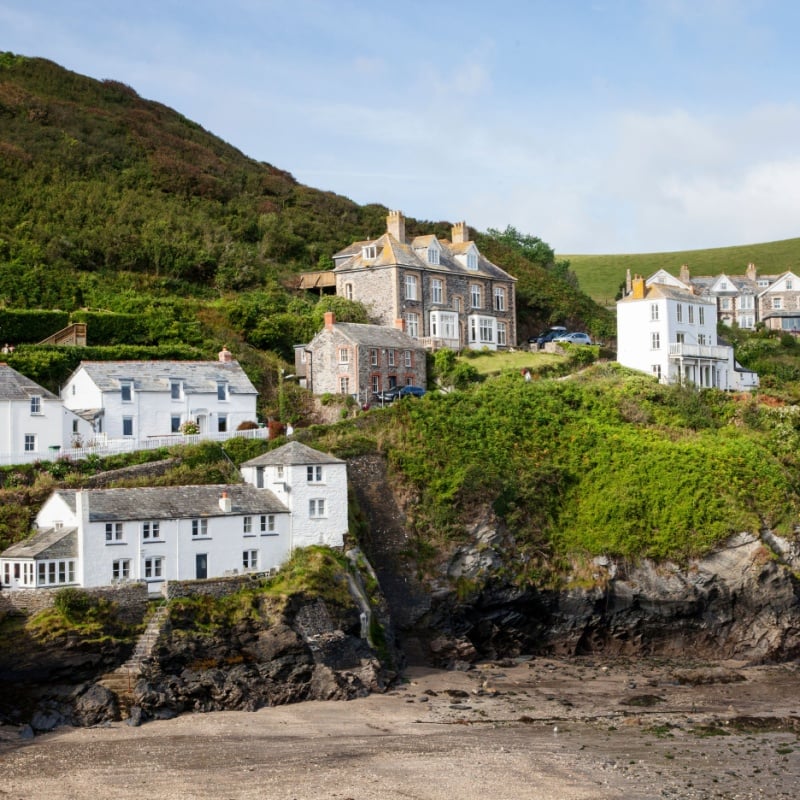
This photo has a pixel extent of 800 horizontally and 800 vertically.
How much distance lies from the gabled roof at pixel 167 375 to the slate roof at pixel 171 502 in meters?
7.95

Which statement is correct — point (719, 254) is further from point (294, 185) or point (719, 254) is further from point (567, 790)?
point (567, 790)

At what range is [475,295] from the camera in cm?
7144

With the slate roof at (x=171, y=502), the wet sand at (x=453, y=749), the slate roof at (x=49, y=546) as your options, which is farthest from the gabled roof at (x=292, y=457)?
the wet sand at (x=453, y=749)

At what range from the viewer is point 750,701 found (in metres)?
40.3

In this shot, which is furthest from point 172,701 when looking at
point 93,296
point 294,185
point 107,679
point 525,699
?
point 294,185

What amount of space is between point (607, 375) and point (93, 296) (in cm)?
2827

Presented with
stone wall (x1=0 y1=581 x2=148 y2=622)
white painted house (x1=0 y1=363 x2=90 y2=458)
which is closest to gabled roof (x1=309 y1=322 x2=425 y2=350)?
white painted house (x1=0 y1=363 x2=90 y2=458)

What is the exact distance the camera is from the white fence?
147 feet

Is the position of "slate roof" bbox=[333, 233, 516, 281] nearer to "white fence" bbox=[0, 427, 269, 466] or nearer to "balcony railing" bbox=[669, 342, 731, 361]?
"balcony railing" bbox=[669, 342, 731, 361]

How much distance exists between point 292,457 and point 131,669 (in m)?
10.8

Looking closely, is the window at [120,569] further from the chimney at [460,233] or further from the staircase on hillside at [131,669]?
the chimney at [460,233]

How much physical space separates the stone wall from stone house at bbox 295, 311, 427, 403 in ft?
69.9

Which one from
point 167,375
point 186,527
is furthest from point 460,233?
point 186,527

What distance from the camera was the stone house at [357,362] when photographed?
5844 cm
